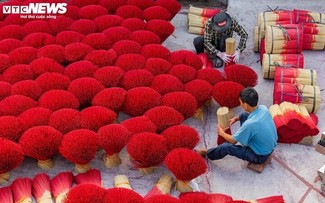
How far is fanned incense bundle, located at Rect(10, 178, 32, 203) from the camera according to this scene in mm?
2805

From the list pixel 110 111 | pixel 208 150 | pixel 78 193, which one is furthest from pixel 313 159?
pixel 78 193

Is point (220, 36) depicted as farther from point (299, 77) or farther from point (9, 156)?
point (9, 156)

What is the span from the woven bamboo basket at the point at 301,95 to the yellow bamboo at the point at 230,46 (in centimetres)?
69

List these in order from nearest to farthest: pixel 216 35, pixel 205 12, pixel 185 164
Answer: pixel 185 164 → pixel 216 35 → pixel 205 12

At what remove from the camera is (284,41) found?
13.1ft

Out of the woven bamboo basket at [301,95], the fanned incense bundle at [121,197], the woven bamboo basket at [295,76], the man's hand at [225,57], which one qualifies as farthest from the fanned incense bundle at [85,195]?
the man's hand at [225,57]

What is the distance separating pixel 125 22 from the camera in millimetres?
4297

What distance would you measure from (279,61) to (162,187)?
5.72 ft

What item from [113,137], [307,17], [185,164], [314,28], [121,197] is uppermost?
[307,17]

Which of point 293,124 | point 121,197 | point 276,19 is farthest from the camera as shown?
point 276,19

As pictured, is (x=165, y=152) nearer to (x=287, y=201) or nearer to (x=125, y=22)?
(x=287, y=201)

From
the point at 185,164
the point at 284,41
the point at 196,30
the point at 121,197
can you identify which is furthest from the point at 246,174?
the point at 196,30

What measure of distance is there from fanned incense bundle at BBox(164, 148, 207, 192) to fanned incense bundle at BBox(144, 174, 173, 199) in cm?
12

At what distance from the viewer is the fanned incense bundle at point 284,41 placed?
4004mm
